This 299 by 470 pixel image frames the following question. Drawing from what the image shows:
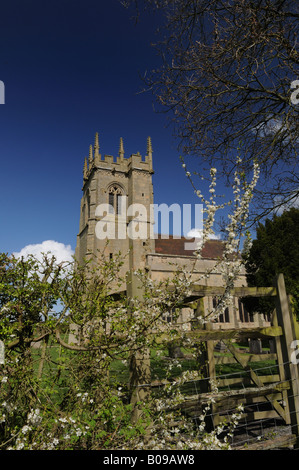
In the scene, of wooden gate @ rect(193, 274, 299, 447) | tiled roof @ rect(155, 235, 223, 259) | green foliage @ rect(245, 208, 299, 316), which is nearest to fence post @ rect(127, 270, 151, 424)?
wooden gate @ rect(193, 274, 299, 447)

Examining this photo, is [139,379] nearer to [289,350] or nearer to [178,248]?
[289,350]

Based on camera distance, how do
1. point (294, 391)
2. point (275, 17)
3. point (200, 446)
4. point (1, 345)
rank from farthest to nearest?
point (294, 391)
point (275, 17)
point (200, 446)
point (1, 345)

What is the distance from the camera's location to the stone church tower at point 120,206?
3044cm

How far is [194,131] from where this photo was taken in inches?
222

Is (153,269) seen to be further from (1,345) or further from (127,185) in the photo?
(1,345)

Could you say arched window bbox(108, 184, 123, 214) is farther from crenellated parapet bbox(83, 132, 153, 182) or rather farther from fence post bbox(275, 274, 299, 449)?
fence post bbox(275, 274, 299, 449)

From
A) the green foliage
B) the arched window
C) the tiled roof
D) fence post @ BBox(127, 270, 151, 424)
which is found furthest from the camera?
the tiled roof

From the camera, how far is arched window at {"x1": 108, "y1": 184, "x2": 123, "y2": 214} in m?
32.2

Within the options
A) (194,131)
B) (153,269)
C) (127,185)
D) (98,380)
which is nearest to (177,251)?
(153,269)

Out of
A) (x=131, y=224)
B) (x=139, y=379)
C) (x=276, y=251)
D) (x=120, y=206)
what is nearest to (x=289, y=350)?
(x=139, y=379)

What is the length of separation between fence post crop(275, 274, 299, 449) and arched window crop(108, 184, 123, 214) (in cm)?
2784

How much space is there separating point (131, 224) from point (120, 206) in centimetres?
241

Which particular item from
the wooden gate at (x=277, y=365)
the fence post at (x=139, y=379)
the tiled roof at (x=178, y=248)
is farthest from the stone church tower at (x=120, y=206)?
the fence post at (x=139, y=379)
